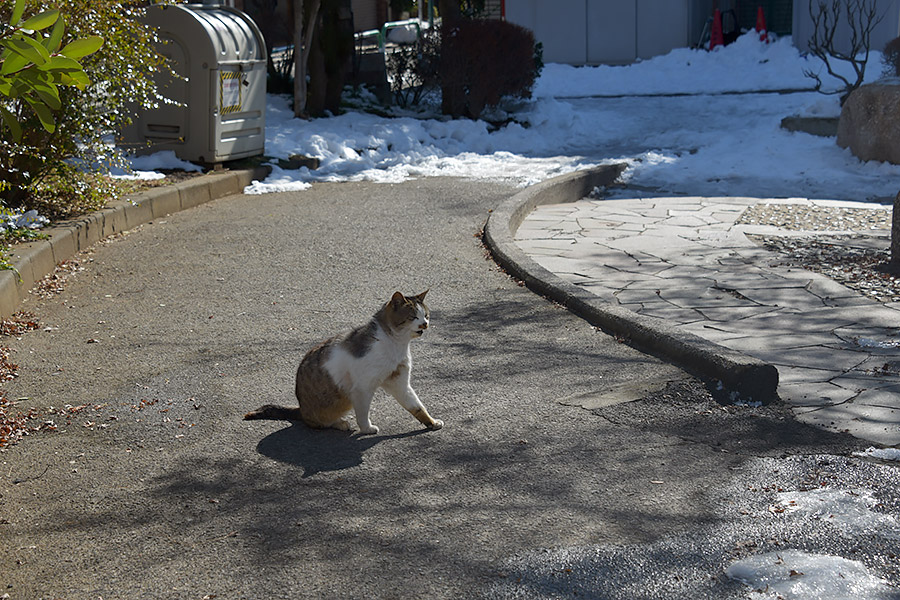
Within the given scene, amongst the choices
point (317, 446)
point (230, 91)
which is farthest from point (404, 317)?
point (230, 91)

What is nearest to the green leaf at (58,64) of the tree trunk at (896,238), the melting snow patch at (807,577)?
the melting snow patch at (807,577)

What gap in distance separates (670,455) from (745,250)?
4.97 m

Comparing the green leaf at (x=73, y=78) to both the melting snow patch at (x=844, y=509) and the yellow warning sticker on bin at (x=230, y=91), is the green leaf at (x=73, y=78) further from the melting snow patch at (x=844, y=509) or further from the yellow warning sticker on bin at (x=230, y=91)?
the yellow warning sticker on bin at (x=230, y=91)

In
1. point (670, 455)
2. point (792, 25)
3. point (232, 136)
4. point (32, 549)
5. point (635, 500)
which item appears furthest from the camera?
point (792, 25)

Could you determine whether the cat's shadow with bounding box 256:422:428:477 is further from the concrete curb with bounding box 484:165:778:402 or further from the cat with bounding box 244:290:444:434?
the concrete curb with bounding box 484:165:778:402

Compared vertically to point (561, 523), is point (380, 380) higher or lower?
higher

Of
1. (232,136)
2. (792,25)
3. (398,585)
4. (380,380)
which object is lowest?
(398,585)

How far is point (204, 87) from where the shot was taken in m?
11.9

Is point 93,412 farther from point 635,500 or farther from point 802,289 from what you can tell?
point 802,289

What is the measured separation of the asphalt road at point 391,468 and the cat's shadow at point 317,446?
16 mm

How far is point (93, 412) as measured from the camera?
16.7ft

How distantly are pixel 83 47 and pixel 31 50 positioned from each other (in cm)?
15

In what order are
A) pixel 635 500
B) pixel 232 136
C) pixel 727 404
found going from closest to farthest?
pixel 635 500
pixel 727 404
pixel 232 136

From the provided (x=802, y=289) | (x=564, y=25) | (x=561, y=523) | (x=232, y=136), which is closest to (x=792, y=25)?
(x=564, y=25)
